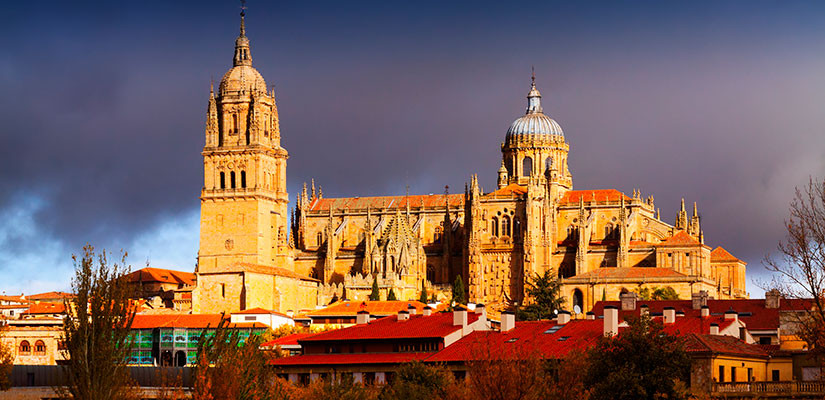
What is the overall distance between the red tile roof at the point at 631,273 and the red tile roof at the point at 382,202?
→ 963 inches

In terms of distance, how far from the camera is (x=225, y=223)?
149125mm

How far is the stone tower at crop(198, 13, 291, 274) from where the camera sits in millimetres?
148250

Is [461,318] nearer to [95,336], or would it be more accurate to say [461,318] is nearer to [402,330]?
[402,330]

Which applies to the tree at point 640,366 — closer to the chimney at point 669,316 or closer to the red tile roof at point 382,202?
the chimney at point 669,316

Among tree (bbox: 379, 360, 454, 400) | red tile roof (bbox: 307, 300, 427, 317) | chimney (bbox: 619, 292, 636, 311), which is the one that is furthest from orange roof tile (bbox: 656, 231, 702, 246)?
tree (bbox: 379, 360, 454, 400)

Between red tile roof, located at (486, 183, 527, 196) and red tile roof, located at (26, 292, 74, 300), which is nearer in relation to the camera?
red tile roof, located at (486, 183, 527, 196)

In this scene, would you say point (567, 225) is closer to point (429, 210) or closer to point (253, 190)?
point (429, 210)

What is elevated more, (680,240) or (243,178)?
(243,178)

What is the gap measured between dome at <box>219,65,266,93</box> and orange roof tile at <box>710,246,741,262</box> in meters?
42.8

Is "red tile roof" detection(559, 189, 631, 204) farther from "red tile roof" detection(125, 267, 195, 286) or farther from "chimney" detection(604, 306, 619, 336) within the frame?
"chimney" detection(604, 306, 619, 336)

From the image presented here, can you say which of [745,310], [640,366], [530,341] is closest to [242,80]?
[745,310]

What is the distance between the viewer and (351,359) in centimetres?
8062

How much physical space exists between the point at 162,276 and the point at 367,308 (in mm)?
43244

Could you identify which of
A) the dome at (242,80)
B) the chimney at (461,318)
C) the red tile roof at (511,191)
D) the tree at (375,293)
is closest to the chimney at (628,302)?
the chimney at (461,318)
